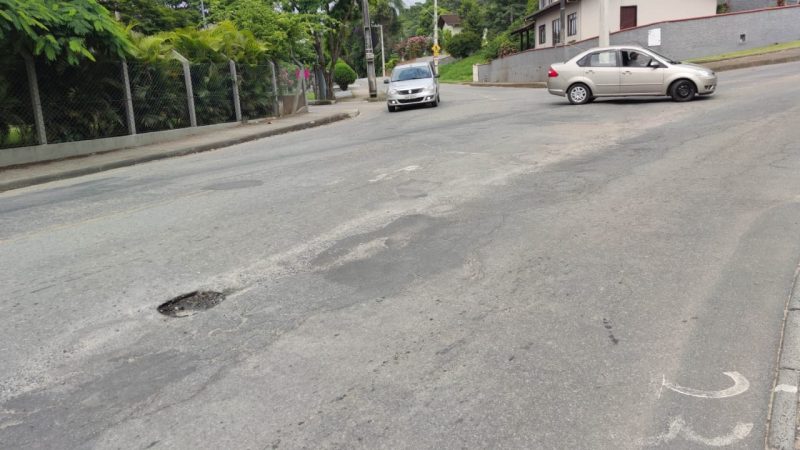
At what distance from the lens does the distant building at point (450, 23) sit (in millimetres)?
103444

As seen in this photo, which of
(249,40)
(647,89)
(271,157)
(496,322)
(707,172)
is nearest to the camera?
(496,322)

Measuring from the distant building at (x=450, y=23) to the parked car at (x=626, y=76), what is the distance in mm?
88453

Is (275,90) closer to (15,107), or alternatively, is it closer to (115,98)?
(115,98)

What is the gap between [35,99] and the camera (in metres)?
13.5

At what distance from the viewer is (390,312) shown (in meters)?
4.56

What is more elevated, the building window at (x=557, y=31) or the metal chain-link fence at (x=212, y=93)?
the building window at (x=557, y=31)

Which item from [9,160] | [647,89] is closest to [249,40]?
[9,160]

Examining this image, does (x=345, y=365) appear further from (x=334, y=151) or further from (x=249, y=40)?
(x=249, y=40)

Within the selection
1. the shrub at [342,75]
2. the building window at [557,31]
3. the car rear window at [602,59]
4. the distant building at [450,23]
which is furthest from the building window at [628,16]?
the distant building at [450,23]

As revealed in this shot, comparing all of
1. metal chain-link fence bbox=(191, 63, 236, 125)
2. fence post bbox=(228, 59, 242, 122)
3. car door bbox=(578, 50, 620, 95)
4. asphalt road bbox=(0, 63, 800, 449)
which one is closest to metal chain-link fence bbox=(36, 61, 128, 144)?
metal chain-link fence bbox=(191, 63, 236, 125)

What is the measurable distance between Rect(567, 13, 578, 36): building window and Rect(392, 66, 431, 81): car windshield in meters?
24.4

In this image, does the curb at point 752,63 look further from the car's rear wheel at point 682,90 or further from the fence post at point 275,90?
the fence post at point 275,90

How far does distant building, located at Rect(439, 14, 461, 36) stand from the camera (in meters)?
103

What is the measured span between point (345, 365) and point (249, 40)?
61.6ft
